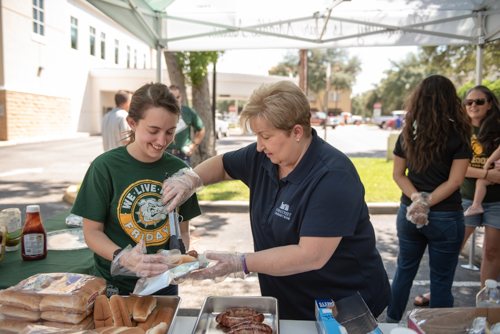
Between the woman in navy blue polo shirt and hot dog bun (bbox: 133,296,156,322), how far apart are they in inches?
9.4

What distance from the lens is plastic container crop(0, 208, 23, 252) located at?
2.51m

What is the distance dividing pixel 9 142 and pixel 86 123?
8760 millimetres

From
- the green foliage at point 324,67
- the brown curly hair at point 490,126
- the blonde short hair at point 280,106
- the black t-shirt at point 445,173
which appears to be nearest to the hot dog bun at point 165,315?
the blonde short hair at point 280,106

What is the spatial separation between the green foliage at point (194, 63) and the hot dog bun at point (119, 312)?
7.35 meters

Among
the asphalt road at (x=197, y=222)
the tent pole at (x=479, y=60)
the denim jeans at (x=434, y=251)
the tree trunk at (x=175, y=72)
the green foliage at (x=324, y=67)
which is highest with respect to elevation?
the green foliage at (x=324, y=67)

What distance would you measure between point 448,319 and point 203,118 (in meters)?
7.98

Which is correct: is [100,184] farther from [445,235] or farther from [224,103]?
[224,103]

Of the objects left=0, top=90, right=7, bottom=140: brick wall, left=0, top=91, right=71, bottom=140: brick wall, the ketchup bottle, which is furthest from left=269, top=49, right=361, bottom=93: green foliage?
the ketchup bottle

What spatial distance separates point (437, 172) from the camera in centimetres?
277

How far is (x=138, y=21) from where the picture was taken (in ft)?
14.6

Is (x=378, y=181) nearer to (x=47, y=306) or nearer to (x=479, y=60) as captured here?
(x=479, y=60)

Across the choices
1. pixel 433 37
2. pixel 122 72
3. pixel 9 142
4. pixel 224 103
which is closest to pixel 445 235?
pixel 433 37

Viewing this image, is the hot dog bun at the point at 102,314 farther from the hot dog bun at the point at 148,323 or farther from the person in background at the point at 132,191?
the person in background at the point at 132,191

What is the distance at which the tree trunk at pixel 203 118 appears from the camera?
886 cm
